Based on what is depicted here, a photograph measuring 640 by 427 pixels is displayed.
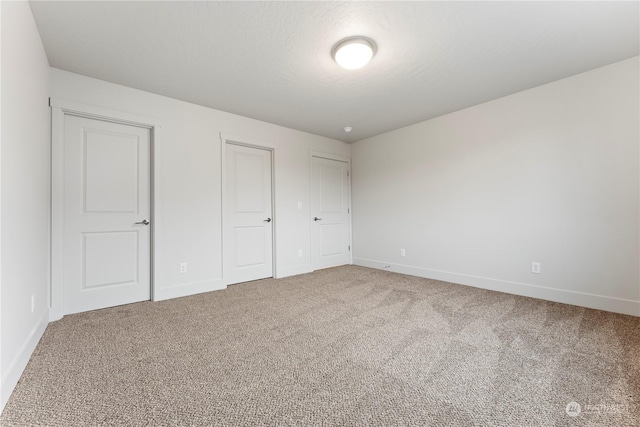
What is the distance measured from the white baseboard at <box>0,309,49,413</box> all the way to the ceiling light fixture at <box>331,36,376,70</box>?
9.52ft

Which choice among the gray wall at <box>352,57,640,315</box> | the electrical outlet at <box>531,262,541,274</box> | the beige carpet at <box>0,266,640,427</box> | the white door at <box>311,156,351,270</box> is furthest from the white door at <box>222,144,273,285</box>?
the electrical outlet at <box>531,262,541,274</box>

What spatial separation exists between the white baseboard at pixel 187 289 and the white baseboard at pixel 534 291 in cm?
273

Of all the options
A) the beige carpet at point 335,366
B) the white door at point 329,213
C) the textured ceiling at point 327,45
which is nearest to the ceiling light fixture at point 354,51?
→ the textured ceiling at point 327,45

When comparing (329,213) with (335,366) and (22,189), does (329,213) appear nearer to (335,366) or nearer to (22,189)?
(335,366)

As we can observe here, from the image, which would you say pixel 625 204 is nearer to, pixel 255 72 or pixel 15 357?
pixel 255 72

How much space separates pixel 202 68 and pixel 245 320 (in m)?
2.39

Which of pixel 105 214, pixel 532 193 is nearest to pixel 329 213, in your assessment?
pixel 532 193

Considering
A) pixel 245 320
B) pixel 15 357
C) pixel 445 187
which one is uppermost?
pixel 445 187

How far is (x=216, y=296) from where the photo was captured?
10.6ft

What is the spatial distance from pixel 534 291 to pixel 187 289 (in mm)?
3999

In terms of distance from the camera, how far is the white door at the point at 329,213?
4.70 m

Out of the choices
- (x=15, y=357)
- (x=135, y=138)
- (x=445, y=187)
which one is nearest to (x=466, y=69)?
(x=445, y=187)

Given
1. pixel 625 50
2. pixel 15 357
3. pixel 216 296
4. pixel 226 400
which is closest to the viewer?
pixel 226 400

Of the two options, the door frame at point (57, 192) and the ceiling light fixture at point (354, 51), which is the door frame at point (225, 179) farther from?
the ceiling light fixture at point (354, 51)
